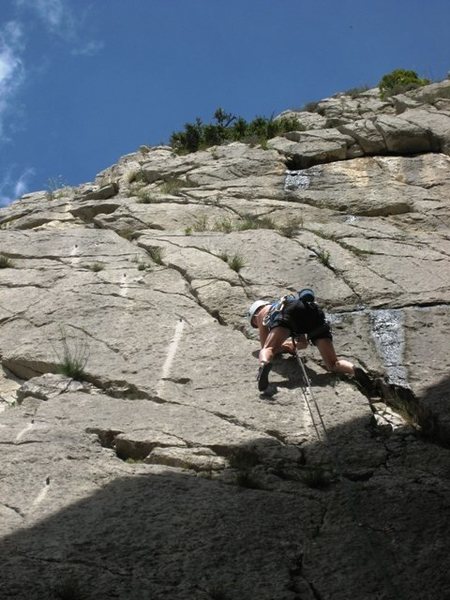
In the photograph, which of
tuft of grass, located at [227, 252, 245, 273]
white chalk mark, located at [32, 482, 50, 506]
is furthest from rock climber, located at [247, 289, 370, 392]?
white chalk mark, located at [32, 482, 50, 506]

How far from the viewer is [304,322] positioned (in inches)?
327

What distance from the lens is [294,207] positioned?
42.3ft

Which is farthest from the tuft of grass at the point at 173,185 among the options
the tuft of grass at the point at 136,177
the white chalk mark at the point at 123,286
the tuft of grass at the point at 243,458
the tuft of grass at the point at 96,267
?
the tuft of grass at the point at 243,458

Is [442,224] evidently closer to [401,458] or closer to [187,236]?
[187,236]

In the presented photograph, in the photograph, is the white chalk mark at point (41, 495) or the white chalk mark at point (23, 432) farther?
the white chalk mark at point (23, 432)

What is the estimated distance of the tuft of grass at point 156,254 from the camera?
36.2 ft

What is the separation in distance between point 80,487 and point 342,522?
1940 millimetres

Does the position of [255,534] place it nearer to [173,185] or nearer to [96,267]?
[96,267]

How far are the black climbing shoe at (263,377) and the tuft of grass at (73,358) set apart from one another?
175 centimetres

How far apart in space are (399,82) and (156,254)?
11850mm

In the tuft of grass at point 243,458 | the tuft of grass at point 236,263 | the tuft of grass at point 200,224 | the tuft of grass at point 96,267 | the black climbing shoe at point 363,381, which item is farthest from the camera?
the tuft of grass at point 200,224

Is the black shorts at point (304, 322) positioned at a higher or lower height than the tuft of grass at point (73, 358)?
higher

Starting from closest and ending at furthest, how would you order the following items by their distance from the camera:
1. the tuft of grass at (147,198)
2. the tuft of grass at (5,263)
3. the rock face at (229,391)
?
1. the rock face at (229,391)
2. the tuft of grass at (5,263)
3. the tuft of grass at (147,198)

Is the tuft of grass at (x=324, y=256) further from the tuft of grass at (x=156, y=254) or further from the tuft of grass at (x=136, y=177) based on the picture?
the tuft of grass at (x=136, y=177)
